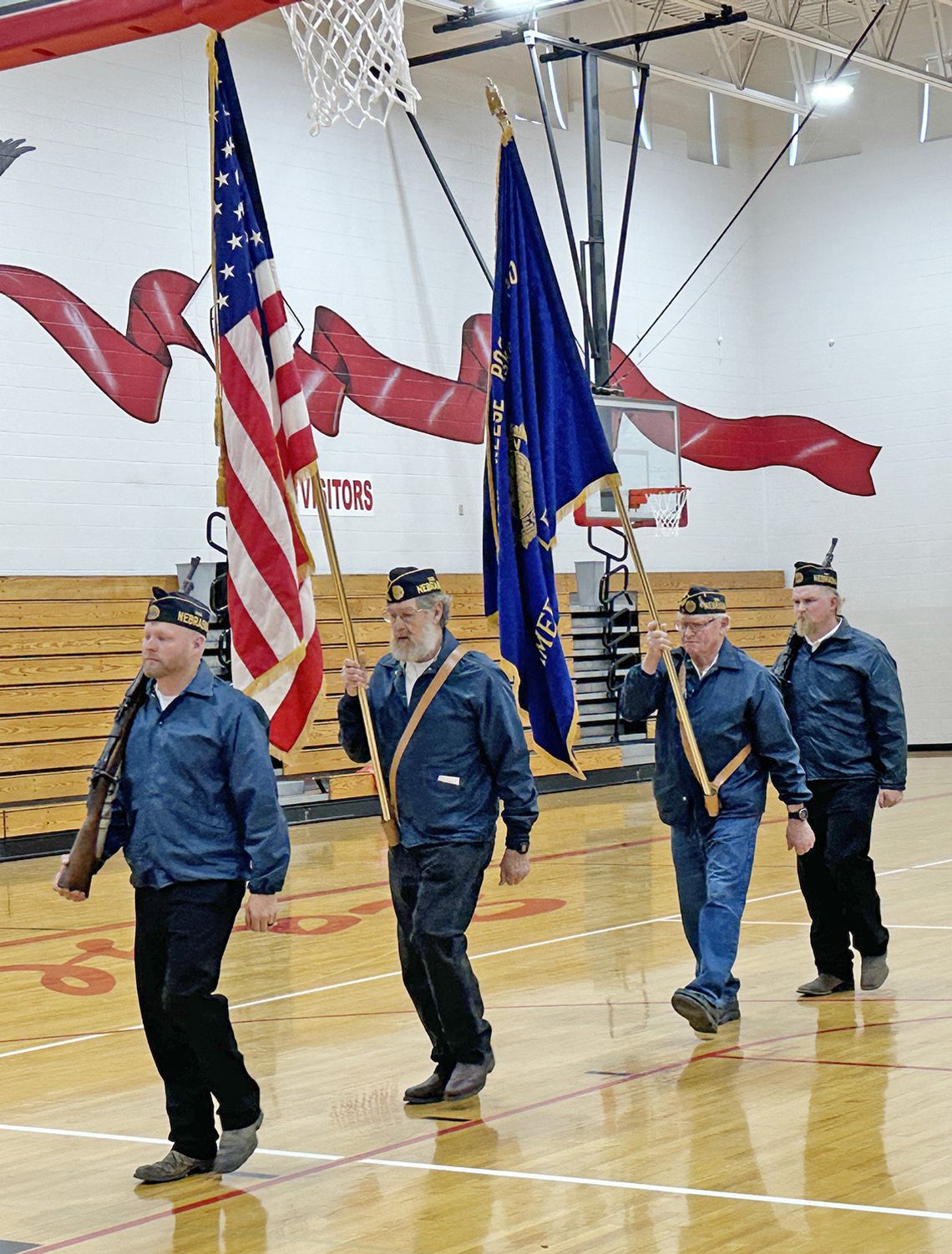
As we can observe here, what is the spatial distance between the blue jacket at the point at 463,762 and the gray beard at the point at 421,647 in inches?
1.3

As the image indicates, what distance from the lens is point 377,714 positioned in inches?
268

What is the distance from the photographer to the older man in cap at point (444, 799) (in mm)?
6586

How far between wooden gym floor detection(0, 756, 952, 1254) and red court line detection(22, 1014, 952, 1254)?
14 mm

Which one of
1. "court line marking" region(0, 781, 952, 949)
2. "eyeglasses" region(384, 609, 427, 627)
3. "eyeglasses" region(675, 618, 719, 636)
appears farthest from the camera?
"court line marking" region(0, 781, 952, 949)

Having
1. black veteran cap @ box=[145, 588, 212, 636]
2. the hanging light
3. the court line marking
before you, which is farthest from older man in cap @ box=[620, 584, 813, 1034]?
the hanging light

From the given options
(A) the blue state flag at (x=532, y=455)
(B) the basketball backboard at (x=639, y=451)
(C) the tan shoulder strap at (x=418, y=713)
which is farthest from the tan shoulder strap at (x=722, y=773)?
(B) the basketball backboard at (x=639, y=451)

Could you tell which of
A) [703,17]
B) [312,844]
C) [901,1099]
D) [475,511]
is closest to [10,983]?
[901,1099]

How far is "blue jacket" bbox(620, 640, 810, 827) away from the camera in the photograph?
772 centimetres

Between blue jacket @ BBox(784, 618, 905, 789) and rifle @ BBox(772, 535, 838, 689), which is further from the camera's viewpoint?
rifle @ BBox(772, 535, 838, 689)

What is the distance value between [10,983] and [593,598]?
515 inches

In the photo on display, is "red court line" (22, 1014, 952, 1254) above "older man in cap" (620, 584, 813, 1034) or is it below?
below

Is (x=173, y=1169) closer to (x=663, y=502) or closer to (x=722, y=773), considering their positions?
(x=722, y=773)

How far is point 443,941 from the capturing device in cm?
652

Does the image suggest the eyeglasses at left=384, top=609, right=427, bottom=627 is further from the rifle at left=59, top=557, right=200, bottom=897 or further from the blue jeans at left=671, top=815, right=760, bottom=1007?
the blue jeans at left=671, top=815, right=760, bottom=1007
